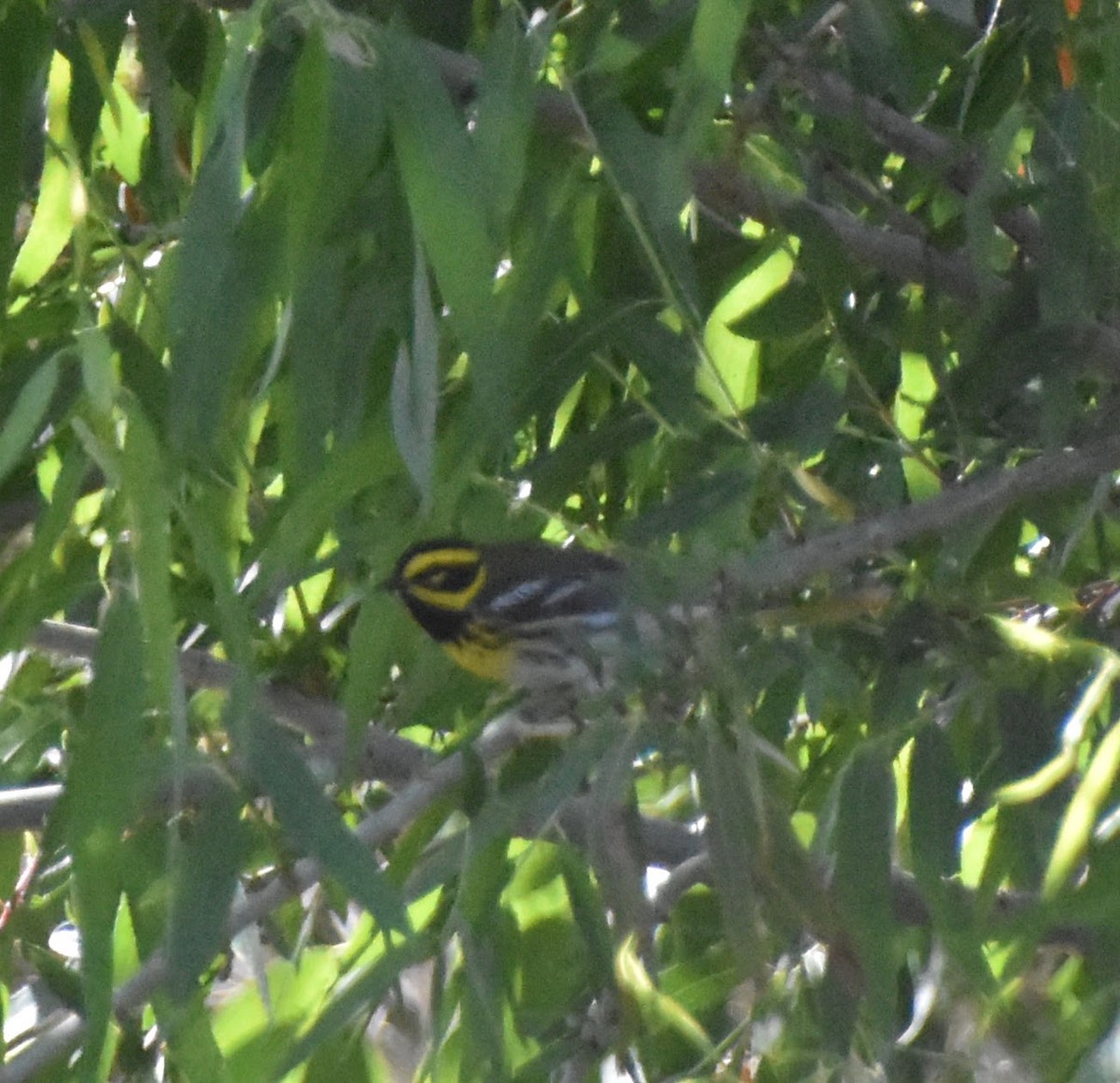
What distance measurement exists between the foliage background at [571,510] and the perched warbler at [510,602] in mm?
75

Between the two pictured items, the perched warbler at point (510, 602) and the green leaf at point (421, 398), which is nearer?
the green leaf at point (421, 398)

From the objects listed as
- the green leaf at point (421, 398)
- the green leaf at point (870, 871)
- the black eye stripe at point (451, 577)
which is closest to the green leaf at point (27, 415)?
the green leaf at point (421, 398)

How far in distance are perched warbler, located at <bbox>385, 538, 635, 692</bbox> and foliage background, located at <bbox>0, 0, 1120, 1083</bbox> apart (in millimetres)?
75

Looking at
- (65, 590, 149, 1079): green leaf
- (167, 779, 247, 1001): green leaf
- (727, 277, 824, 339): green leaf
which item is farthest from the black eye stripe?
(65, 590, 149, 1079): green leaf

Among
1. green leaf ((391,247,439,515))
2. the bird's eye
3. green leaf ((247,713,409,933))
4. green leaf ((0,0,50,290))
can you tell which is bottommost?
the bird's eye

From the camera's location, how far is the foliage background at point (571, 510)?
0.83 m

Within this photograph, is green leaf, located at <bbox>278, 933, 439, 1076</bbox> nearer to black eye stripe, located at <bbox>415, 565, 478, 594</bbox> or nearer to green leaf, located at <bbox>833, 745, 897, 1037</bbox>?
green leaf, located at <bbox>833, 745, 897, 1037</bbox>

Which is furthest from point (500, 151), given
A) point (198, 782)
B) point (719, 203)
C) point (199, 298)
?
point (198, 782)

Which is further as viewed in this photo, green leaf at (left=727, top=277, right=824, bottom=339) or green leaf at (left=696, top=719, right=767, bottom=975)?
green leaf at (left=727, top=277, right=824, bottom=339)

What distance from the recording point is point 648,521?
1.03 meters

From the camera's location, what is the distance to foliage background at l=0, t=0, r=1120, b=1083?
2.72 feet

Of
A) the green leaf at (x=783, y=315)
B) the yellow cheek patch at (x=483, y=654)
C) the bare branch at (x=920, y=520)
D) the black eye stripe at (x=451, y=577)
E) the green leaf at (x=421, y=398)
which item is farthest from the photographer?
the black eye stripe at (x=451, y=577)

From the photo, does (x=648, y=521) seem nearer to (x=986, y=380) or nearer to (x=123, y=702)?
(x=986, y=380)

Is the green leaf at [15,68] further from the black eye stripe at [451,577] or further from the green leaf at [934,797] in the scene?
the black eye stripe at [451,577]
